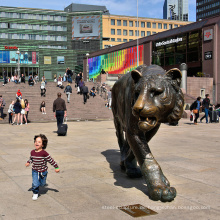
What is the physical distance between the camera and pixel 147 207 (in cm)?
441

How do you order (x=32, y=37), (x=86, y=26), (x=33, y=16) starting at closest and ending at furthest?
(x=32, y=37) < (x=33, y=16) < (x=86, y=26)

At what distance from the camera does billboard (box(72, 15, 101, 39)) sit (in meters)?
84.9

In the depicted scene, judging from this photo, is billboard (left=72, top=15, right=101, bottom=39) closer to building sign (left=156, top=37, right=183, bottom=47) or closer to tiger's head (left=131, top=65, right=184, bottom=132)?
building sign (left=156, top=37, right=183, bottom=47)

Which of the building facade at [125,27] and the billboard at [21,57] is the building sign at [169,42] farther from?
the building facade at [125,27]

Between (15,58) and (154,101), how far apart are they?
7412 cm

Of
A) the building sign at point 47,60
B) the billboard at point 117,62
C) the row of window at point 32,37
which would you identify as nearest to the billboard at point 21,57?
the building sign at point 47,60

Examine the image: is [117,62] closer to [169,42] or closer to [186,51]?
[169,42]

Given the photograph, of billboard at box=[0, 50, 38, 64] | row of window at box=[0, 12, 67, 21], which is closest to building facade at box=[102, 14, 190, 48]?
row of window at box=[0, 12, 67, 21]

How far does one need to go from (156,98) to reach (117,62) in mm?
48581

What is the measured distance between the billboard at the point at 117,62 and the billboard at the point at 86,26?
81.5 ft

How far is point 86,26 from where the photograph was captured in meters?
85.1

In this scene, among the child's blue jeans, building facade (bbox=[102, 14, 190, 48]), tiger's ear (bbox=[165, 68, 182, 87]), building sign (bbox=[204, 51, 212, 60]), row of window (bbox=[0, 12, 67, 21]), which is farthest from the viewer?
building facade (bbox=[102, 14, 190, 48])

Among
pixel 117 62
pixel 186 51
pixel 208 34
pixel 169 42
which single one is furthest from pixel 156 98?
pixel 117 62

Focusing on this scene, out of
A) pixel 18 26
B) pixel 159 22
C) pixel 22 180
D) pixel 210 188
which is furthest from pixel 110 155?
pixel 159 22
